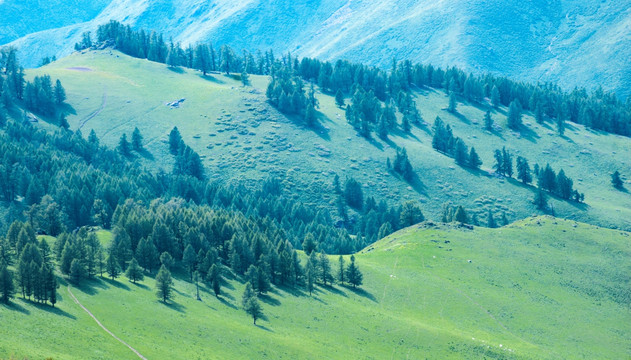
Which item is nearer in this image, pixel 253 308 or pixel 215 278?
pixel 253 308

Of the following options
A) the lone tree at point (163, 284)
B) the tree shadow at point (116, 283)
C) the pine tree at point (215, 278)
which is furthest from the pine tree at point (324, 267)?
the tree shadow at point (116, 283)

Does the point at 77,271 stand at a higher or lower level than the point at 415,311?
higher

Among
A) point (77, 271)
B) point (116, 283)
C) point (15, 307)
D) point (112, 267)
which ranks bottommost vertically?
point (116, 283)

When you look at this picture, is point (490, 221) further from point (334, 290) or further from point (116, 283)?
point (116, 283)

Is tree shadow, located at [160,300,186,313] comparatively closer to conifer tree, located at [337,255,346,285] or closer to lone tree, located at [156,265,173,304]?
lone tree, located at [156,265,173,304]

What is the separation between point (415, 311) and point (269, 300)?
1058 inches

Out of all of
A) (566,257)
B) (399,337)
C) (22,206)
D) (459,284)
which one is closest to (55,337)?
(399,337)

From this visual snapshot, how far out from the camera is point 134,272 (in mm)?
96000

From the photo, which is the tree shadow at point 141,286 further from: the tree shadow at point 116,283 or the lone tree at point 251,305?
the lone tree at point 251,305

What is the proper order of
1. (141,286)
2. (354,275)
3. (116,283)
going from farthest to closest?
1. (354,275)
2. (141,286)
3. (116,283)

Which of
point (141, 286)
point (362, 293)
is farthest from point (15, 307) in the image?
point (362, 293)

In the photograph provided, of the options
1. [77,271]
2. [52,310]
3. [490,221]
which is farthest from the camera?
[490,221]

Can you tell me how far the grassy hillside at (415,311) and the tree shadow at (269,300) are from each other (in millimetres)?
177

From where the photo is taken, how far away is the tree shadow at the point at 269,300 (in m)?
99.6
